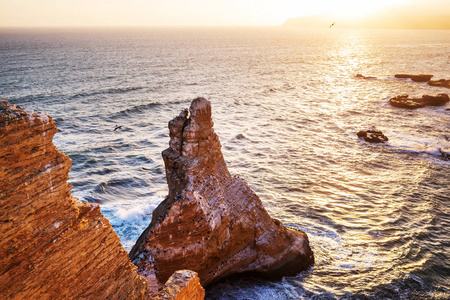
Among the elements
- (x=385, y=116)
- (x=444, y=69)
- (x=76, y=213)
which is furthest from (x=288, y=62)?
(x=76, y=213)

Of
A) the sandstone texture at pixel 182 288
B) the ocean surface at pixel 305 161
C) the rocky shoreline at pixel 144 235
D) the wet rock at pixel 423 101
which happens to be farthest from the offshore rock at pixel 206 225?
the wet rock at pixel 423 101

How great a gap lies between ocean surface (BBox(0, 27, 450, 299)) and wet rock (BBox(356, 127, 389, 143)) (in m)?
0.75

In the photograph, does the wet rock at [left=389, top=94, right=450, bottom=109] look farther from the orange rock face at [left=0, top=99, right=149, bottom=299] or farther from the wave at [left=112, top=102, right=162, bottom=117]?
the orange rock face at [left=0, top=99, right=149, bottom=299]

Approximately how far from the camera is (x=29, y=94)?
57.2 metres

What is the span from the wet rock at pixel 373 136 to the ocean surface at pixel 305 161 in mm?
754

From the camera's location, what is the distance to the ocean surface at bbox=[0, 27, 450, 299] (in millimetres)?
18547

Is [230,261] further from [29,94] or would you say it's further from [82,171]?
[29,94]

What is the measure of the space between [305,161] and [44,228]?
2877cm

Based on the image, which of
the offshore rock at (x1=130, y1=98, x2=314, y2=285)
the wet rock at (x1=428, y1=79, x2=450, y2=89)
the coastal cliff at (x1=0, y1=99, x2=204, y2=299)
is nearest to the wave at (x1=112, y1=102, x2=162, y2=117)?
the offshore rock at (x1=130, y1=98, x2=314, y2=285)

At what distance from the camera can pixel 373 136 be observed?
3756cm

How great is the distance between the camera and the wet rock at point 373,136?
3722 centimetres

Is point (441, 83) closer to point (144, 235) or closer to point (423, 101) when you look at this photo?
point (423, 101)

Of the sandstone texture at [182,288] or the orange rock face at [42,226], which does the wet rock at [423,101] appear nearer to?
the sandstone texture at [182,288]

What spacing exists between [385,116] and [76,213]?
47.8 metres
